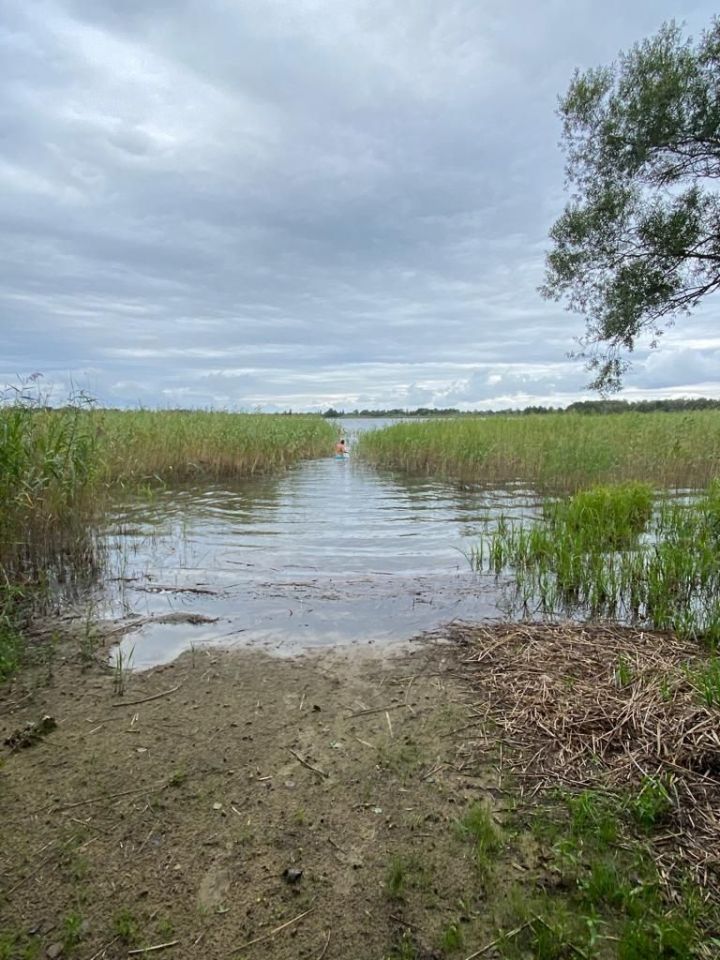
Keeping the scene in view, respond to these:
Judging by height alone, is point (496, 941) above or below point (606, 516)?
below

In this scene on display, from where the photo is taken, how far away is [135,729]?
297 cm

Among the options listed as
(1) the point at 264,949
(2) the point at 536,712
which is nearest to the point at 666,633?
(2) the point at 536,712

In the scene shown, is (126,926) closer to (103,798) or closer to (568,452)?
(103,798)

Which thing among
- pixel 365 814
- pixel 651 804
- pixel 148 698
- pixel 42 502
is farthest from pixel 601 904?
pixel 42 502

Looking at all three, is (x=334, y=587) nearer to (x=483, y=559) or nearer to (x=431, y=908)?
(x=483, y=559)

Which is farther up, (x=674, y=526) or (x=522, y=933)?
(x=674, y=526)

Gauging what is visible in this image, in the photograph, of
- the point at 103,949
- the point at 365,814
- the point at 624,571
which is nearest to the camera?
the point at 103,949

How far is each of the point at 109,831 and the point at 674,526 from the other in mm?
6427

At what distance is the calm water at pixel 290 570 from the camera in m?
4.56

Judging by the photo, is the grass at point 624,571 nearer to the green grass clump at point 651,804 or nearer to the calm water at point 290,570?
the calm water at point 290,570

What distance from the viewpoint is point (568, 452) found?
12391mm

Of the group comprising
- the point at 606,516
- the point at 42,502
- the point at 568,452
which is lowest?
the point at 606,516

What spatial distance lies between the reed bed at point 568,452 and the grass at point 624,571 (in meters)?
5.21

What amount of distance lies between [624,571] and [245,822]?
14.1 ft
